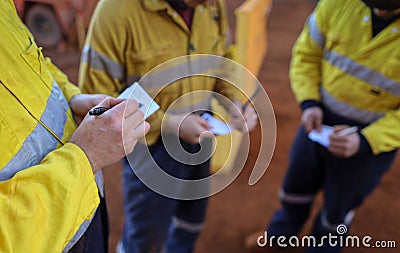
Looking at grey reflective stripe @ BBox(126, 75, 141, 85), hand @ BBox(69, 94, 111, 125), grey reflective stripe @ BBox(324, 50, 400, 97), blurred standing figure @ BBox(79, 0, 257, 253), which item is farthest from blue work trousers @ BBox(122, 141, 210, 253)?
grey reflective stripe @ BBox(324, 50, 400, 97)

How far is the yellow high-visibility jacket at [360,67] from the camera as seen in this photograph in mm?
1203

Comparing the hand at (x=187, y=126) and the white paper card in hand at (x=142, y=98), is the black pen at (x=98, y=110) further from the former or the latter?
the hand at (x=187, y=126)

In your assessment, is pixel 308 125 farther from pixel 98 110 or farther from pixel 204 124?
pixel 98 110

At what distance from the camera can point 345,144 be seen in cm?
127

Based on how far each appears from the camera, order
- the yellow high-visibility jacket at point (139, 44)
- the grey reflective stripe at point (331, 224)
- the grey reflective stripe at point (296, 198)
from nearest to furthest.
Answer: the yellow high-visibility jacket at point (139, 44) < the grey reflective stripe at point (331, 224) < the grey reflective stripe at point (296, 198)

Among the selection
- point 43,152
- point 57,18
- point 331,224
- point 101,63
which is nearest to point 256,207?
point 331,224

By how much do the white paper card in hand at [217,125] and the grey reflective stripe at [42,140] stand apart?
504 millimetres

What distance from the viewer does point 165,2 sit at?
1.12 m

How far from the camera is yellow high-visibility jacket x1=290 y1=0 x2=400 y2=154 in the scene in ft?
3.95

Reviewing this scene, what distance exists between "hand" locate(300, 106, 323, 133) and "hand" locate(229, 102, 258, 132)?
0.65 ft

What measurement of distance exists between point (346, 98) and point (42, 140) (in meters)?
1.00

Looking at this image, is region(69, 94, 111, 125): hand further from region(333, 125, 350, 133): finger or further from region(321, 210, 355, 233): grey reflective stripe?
region(321, 210, 355, 233): grey reflective stripe

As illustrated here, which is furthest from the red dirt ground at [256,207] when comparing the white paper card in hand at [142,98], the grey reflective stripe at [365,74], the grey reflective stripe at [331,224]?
the white paper card in hand at [142,98]

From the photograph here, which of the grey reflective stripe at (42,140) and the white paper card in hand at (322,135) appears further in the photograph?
the white paper card in hand at (322,135)
